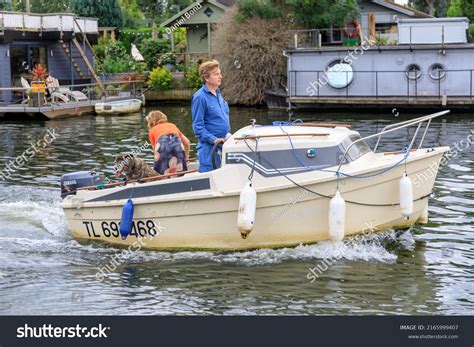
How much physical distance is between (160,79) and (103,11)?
17.6 meters

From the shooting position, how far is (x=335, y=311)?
11773mm

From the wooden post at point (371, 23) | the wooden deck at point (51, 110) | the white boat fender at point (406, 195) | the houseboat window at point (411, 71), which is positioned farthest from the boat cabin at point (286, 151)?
the wooden post at point (371, 23)

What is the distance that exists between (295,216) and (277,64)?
32.0 meters

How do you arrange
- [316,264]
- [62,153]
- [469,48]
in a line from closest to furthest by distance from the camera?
[316,264] < [62,153] < [469,48]

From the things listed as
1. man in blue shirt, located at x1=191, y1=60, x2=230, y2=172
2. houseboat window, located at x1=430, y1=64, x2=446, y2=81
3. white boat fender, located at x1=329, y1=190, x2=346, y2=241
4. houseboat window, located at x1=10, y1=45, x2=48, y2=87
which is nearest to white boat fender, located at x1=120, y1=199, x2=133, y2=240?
man in blue shirt, located at x1=191, y1=60, x2=230, y2=172

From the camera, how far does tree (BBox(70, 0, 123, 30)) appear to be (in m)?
64.6

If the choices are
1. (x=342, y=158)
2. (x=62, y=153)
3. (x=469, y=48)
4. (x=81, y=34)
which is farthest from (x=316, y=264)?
(x=81, y=34)

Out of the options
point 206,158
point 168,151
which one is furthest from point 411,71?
point 206,158

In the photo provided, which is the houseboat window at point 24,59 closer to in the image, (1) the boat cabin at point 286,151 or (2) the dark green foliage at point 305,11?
(2) the dark green foliage at point 305,11

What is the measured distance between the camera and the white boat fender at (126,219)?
14391 millimetres

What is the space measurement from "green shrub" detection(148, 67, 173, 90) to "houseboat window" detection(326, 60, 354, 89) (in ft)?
35.8

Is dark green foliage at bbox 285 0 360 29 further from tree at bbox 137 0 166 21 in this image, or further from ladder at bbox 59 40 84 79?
tree at bbox 137 0 166 21

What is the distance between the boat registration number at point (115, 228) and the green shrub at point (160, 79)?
34266 millimetres
